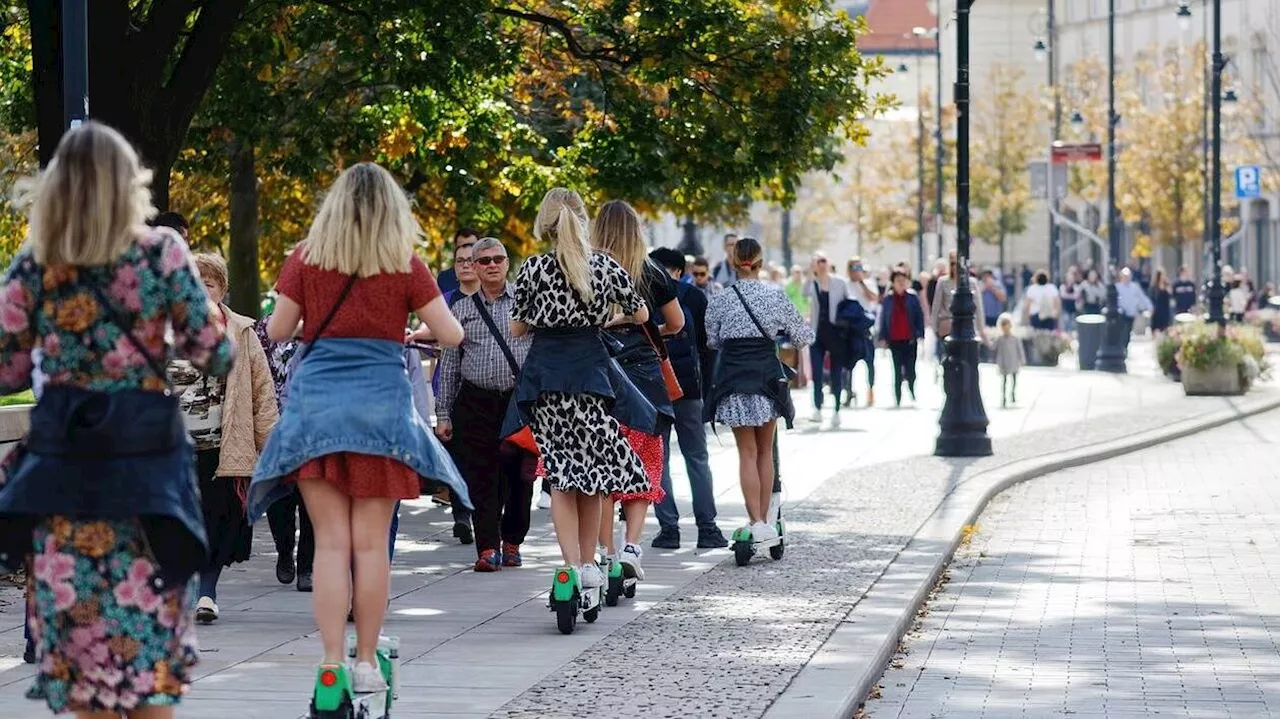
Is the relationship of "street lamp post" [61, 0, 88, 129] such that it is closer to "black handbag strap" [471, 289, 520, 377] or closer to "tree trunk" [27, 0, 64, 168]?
"tree trunk" [27, 0, 64, 168]

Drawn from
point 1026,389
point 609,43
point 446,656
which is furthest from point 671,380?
point 1026,389

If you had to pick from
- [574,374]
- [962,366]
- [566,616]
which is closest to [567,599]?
[566,616]

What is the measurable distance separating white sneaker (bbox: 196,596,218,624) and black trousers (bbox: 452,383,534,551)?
2.15 meters

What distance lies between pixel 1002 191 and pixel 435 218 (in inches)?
2417

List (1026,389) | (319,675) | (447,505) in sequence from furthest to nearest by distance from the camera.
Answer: (1026,389) < (447,505) < (319,675)

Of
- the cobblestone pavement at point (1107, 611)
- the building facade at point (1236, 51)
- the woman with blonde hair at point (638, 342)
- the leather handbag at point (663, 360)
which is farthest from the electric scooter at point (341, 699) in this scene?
the building facade at point (1236, 51)

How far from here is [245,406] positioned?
10023 mm

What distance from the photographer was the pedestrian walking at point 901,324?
26766mm

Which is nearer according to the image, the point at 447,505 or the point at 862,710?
the point at 862,710

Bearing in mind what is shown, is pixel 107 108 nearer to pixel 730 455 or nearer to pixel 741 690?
pixel 741 690

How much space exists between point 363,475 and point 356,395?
0.24 meters

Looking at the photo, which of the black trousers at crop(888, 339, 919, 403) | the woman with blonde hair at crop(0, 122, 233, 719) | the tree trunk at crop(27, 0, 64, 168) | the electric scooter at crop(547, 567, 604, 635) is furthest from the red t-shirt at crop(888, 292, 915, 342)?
the woman with blonde hair at crop(0, 122, 233, 719)

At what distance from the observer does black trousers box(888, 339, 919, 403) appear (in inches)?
1076

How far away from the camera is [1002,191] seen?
84.1 meters
